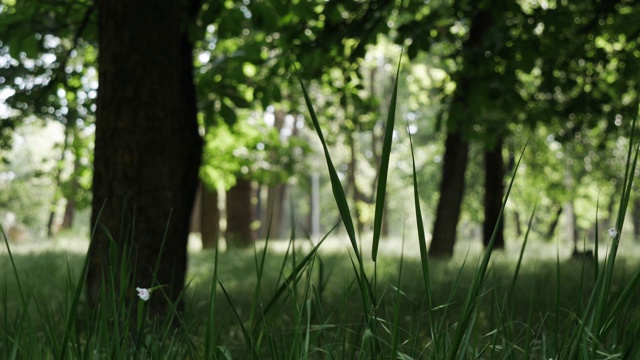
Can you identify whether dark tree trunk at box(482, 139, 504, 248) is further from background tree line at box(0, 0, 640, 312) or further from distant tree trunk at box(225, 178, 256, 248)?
distant tree trunk at box(225, 178, 256, 248)

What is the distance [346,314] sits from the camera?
8.07 feet

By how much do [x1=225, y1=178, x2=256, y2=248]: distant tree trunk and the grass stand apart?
5.47 m

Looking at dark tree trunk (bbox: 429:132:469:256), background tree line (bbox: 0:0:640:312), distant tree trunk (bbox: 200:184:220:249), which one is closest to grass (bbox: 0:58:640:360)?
background tree line (bbox: 0:0:640:312)

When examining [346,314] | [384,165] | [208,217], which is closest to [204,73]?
[346,314]

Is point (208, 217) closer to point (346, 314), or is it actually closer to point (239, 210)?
point (239, 210)

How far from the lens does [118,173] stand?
393cm

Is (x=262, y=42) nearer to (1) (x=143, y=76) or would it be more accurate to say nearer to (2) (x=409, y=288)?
(1) (x=143, y=76)

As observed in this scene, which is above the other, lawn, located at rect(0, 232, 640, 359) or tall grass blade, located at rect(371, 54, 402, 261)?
tall grass blade, located at rect(371, 54, 402, 261)

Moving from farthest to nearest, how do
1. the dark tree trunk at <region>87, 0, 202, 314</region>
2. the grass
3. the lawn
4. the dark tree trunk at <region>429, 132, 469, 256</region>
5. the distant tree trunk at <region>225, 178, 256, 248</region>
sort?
the distant tree trunk at <region>225, 178, 256, 248</region>, the dark tree trunk at <region>429, 132, 469, 256</region>, the dark tree trunk at <region>87, 0, 202, 314</region>, the lawn, the grass

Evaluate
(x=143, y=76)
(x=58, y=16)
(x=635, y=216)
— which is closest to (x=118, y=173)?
(x=143, y=76)

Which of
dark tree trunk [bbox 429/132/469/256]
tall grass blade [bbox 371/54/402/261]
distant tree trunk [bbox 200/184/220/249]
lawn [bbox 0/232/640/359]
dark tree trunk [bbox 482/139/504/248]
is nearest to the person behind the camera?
tall grass blade [bbox 371/54/402/261]

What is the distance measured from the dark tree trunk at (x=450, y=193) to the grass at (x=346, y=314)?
3150 millimetres

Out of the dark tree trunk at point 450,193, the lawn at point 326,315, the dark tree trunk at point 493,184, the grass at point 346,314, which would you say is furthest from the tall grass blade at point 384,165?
the dark tree trunk at point 493,184

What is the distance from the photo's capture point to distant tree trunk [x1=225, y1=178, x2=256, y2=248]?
602 inches
